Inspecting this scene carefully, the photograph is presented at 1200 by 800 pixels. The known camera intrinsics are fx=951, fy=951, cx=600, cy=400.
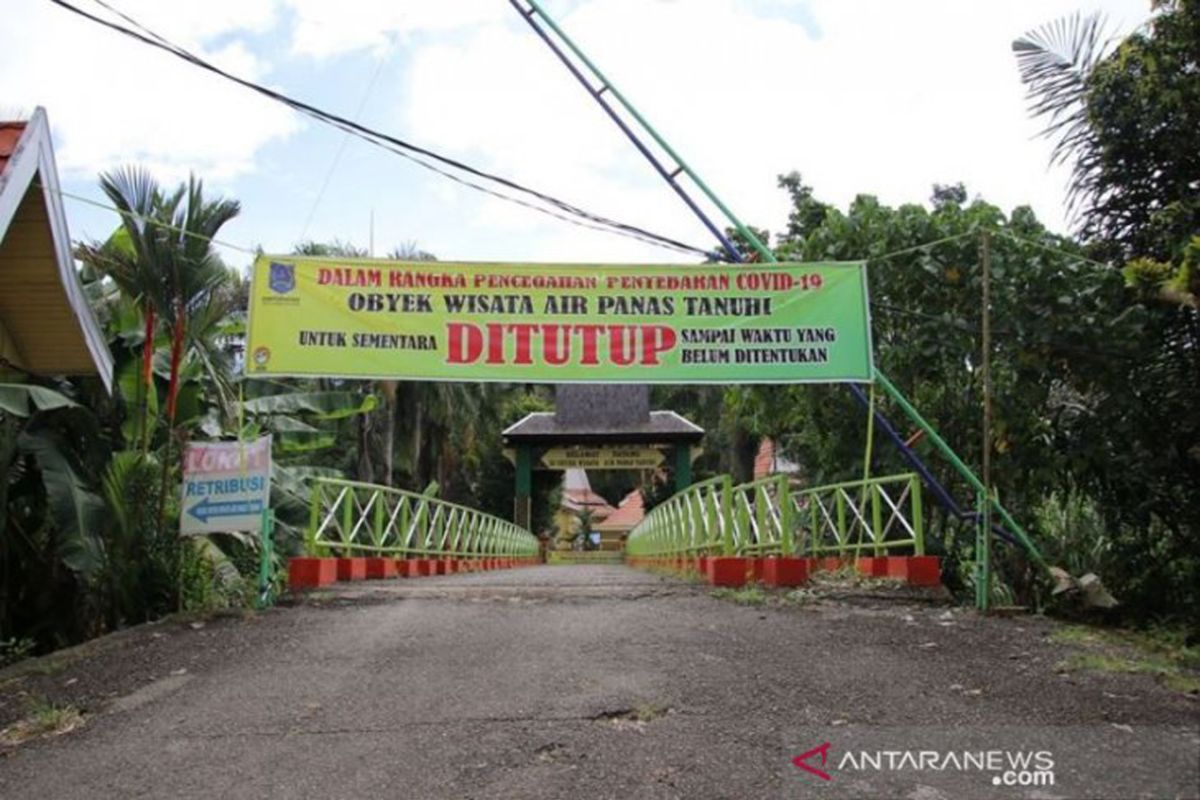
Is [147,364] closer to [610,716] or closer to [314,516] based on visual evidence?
[314,516]

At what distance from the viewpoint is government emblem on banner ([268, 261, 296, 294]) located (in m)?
7.92

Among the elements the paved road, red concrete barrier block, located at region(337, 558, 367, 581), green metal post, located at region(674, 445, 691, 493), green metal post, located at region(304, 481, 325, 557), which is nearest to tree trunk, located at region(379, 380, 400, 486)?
green metal post, located at region(674, 445, 691, 493)

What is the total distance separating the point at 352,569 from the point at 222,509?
136 inches

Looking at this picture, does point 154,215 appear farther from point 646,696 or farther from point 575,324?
point 646,696

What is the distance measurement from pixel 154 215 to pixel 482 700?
5.35 m

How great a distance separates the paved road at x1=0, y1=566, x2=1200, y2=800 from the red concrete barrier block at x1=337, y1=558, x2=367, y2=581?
377cm

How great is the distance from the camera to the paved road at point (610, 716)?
375 centimetres

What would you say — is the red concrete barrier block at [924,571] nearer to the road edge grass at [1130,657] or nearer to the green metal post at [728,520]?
the road edge grass at [1130,657]

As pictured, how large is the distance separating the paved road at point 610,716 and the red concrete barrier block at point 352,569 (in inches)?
149

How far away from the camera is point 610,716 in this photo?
4.49 meters

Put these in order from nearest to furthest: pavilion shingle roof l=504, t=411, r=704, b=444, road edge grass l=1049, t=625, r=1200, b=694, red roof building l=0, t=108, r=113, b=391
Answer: road edge grass l=1049, t=625, r=1200, b=694 < red roof building l=0, t=108, r=113, b=391 < pavilion shingle roof l=504, t=411, r=704, b=444

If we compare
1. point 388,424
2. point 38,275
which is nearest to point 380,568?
point 38,275

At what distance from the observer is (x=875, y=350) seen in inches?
411

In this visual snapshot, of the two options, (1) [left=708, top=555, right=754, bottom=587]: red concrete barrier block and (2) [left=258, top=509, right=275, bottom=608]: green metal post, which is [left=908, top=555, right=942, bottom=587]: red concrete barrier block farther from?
(2) [left=258, top=509, right=275, bottom=608]: green metal post
